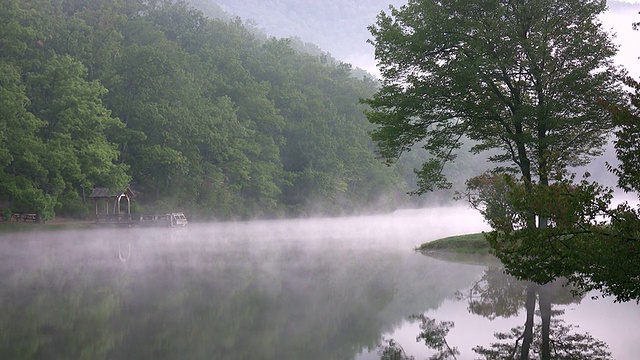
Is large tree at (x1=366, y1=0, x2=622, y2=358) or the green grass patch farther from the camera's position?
the green grass patch

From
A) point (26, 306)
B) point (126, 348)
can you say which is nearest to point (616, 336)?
point (126, 348)

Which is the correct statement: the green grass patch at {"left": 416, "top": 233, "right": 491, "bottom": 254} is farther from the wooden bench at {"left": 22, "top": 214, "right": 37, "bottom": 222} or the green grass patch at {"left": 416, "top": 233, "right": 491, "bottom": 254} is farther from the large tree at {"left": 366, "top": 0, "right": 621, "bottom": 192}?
the wooden bench at {"left": 22, "top": 214, "right": 37, "bottom": 222}

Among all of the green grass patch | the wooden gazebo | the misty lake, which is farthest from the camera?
the wooden gazebo

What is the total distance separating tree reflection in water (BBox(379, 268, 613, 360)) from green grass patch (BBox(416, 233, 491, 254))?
998 cm

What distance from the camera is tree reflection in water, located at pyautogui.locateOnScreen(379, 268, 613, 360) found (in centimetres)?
958

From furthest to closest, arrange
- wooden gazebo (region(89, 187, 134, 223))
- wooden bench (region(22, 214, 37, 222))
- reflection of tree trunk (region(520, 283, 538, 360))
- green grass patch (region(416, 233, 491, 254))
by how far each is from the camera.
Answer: wooden gazebo (region(89, 187, 134, 223)) → wooden bench (region(22, 214, 37, 222)) → green grass patch (region(416, 233, 491, 254)) → reflection of tree trunk (region(520, 283, 538, 360))

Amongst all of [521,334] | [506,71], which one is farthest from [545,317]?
[506,71]

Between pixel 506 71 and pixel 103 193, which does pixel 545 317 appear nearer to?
pixel 506 71

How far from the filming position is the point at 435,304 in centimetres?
1437

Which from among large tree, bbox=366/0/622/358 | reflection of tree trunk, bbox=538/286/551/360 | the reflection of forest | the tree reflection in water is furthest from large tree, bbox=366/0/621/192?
the tree reflection in water

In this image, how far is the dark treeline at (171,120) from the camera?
1973 inches

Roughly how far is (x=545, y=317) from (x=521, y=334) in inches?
70.8

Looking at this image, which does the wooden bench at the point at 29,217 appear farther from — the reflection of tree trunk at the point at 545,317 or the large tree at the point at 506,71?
the reflection of tree trunk at the point at 545,317

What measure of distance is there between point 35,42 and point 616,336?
58539 millimetres
